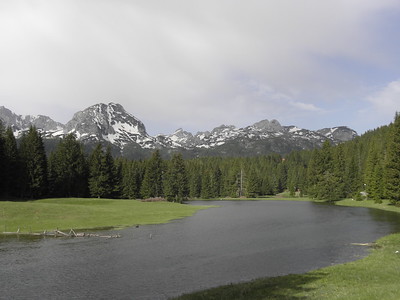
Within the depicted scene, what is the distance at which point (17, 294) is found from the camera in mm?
27281

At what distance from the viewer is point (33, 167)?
102 metres

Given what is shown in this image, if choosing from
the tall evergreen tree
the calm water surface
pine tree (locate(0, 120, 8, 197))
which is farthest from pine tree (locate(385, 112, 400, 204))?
pine tree (locate(0, 120, 8, 197))

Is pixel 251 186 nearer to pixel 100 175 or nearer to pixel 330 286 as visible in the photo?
pixel 100 175

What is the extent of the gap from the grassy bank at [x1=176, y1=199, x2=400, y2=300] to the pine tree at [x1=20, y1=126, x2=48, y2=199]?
9175 centimetres

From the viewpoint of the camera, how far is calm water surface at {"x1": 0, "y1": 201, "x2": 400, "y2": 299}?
28906 mm

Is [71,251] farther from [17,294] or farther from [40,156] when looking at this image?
[40,156]

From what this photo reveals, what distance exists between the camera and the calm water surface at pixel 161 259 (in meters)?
28.9

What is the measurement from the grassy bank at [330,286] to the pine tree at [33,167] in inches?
3612

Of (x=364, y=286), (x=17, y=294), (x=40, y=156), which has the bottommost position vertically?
(x=17, y=294)

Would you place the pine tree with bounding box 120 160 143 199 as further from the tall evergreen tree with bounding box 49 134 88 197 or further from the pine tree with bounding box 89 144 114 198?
the tall evergreen tree with bounding box 49 134 88 197

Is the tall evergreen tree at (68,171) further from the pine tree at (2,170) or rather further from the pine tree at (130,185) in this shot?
the pine tree at (130,185)

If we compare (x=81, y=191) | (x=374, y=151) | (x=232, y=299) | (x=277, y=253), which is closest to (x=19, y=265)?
(x=232, y=299)

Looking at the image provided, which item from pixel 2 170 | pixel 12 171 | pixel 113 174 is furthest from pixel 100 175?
pixel 2 170

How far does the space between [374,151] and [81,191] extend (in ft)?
377
